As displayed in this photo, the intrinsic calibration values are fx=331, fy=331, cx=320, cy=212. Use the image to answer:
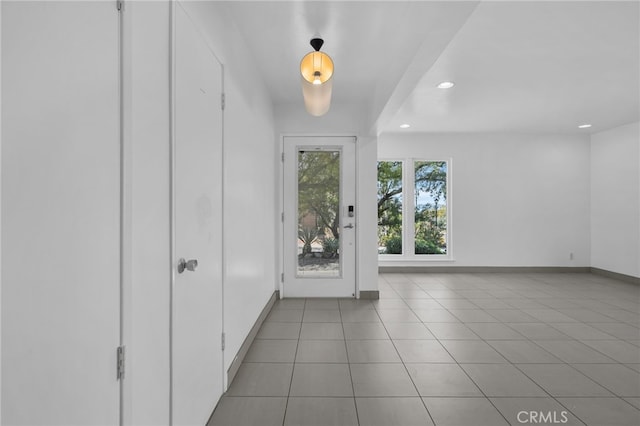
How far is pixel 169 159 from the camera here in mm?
1438

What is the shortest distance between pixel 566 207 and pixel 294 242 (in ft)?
17.9

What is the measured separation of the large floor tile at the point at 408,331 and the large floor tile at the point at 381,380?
64cm

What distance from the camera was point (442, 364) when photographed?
2.56 metres

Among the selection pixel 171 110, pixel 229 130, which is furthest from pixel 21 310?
pixel 229 130

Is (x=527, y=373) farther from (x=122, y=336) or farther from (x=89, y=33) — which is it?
(x=89, y=33)

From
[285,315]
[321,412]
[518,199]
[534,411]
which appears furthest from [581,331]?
[518,199]

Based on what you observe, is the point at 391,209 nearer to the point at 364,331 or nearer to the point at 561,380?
the point at 364,331

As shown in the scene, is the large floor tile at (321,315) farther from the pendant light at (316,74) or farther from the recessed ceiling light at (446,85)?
the recessed ceiling light at (446,85)

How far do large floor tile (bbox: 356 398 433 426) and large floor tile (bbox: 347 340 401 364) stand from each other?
553 millimetres

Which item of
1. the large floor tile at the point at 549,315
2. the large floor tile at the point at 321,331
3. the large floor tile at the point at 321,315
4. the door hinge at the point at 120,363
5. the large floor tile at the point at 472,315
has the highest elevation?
the door hinge at the point at 120,363

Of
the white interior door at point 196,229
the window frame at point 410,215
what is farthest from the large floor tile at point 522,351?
the window frame at point 410,215

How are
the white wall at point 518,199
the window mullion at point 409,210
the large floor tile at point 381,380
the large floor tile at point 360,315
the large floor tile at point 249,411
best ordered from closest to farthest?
the large floor tile at point 249,411 → the large floor tile at point 381,380 → the large floor tile at point 360,315 → the white wall at point 518,199 → the window mullion at point 409,210

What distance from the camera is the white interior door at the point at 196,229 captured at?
151cm

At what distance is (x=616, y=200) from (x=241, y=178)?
264 inches
